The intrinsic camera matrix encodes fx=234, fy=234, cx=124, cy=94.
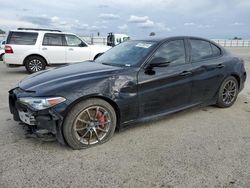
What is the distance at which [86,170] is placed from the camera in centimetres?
266

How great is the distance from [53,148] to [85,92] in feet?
2.94

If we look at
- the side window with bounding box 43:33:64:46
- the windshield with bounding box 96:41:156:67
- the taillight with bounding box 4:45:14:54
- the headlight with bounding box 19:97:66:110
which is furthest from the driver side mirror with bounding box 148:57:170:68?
Result: the taillight with bounding box 4:45:14:54

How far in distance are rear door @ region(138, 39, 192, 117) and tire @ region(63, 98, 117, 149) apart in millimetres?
541

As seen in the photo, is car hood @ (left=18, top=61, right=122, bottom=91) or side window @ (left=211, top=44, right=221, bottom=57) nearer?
car hood @ (left=18, top=61, right=122, bottom=91)

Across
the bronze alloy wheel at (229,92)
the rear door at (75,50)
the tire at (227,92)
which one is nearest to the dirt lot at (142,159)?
the tire at (227,92)

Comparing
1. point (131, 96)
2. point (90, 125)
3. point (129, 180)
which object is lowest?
point (129, 180)

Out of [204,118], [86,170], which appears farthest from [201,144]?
[86,170]

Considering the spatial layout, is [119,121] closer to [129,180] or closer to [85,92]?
[85,92]

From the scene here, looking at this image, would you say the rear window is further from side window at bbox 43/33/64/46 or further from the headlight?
the headlight

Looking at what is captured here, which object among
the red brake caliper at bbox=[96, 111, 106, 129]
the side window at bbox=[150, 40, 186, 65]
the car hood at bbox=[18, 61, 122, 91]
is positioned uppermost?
the side window at bbox=[150, 40, 186, 65]

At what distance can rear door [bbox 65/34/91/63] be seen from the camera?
32.9 ft

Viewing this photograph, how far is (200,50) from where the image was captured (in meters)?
4.27

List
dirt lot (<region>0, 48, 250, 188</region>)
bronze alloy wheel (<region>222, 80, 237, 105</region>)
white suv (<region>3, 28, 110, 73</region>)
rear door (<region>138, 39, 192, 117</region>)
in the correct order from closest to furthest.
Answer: dirt lot (<region>0, 48, 250, 188</region>) < rear door (<region>138, 39, 192, 117</region>) < bronze alloy wheel (<region>222, 80, 237, 105</region>) < white suv (<region>3, 28, 110, 73</region>)

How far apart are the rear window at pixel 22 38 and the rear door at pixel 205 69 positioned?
23.9 feet
